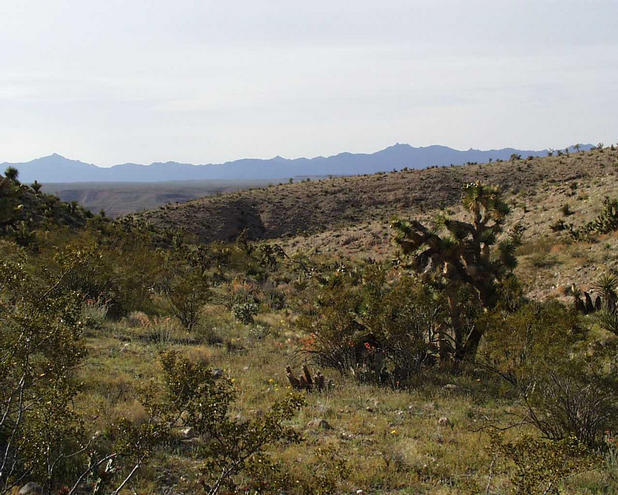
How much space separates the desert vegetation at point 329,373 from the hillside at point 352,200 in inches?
1242

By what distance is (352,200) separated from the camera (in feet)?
196

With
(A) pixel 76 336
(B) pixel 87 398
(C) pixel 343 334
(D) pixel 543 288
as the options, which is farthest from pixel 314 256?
(A) pixel 76 336

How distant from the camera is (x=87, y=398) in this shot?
7.60 metres

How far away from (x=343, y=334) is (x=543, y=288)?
36.1 ft

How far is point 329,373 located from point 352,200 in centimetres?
5036

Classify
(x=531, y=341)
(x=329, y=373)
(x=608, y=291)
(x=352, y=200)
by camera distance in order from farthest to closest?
1. (x=352, y=200)
2. (x=608, y=291)
3. (x=329, y=373)
4. (x=531, y=341)

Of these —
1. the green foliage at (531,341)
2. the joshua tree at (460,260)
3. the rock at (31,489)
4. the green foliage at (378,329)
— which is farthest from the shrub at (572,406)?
the rock at (31,489)

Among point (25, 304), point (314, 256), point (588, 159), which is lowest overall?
point (314, 256)

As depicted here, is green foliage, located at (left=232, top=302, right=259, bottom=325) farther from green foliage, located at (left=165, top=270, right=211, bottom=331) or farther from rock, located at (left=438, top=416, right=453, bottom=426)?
rock, located at (left=438, top=416, right=453, bottom=426)

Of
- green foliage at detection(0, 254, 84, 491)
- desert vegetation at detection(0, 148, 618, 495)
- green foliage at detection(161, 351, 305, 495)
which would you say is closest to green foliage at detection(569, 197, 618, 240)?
desert vegetation at detection(0, 148, 618, 495)

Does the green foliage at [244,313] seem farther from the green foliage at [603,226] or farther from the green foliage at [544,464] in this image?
the green foliage at [603,226]

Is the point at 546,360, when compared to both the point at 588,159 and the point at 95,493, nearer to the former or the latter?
the point at 95,493

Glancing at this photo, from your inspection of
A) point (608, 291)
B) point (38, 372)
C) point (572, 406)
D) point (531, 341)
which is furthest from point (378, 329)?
point (608, 291)

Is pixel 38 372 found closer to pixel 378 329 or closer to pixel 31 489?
pixel 31 489
